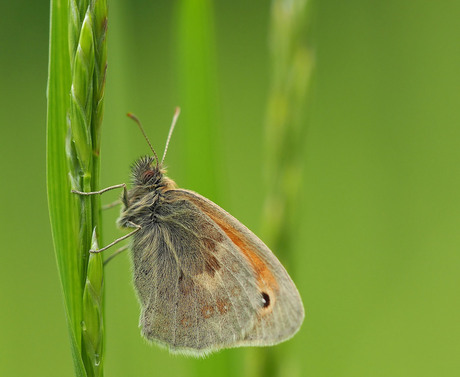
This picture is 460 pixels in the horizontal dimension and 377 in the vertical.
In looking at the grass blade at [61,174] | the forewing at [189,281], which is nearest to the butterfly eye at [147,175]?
the forewing at [189,281]

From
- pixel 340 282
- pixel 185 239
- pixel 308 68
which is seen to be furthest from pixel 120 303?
pixel 340 282

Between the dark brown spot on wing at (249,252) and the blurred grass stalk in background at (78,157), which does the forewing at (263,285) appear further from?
the blurred grass stalk in background at (78,157)

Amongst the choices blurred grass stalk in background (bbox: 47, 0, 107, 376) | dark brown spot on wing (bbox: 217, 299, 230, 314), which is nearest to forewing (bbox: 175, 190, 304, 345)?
dark brown spot on wing (bbox: 217, 299, 230, 314)


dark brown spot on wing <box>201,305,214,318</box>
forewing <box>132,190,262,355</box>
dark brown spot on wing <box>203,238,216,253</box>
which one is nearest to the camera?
forewing <box>132,190,262,355</box>

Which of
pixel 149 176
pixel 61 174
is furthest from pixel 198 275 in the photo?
pixel 61 174

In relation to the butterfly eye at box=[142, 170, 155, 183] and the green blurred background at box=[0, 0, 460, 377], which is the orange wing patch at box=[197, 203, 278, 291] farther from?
the butterfly eye at box=[142, 170, 155, 183]

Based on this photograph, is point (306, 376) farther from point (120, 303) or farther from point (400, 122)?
point (400, 122)

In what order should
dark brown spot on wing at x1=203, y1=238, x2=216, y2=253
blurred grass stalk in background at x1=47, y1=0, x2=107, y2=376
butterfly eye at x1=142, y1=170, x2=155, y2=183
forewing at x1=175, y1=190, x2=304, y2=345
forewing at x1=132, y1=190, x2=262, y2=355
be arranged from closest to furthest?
blurred grass stalk in background at x1=47, y1=0, x2=107, y2=376 → forewing at x1=175, y1=190, x2=304, y2=345 → forewing at x1=132, y1=190, x2=262, y2=355 → dark brown spot on wing at x1=203, y1=238, x2=216, y2=253 → butterfly eye at x1=142, y1=170, x2=155, y2=183
